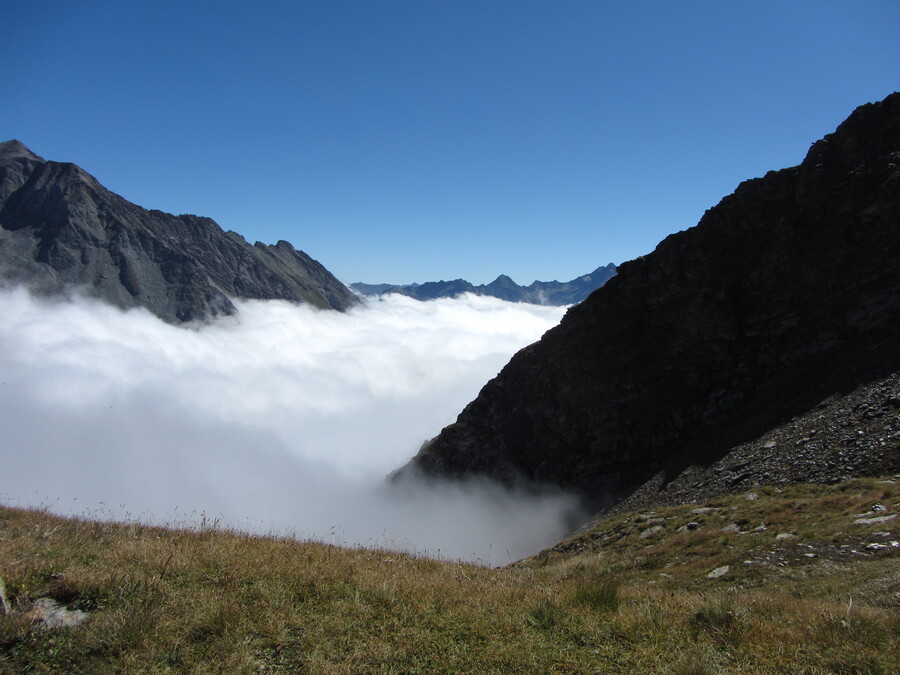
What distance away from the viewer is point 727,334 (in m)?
44.0

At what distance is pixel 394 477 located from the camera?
77438 millimetres

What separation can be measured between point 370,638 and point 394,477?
7457 centimetres

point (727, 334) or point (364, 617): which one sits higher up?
point (727, 334)

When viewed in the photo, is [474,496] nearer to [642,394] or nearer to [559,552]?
[642,394]

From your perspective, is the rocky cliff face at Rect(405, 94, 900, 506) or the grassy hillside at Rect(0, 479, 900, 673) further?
the rocky cliff face at Rect(405, 94, 900, 506)

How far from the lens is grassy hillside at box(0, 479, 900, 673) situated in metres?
5.32

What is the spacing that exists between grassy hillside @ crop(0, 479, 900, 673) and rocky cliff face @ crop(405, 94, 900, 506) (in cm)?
2609

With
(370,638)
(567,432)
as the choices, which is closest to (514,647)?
(370,638)

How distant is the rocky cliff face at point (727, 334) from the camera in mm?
35219

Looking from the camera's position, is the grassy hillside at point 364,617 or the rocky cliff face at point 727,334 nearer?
the grassy hillside at point 364,617

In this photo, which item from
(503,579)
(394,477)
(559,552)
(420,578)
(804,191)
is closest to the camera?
(420,578)

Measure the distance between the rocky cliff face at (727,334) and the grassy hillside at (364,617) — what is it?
2609cm

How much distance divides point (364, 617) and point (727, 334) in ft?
153

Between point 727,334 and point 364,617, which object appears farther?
point 727,334
